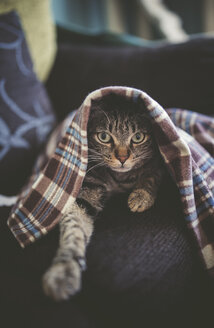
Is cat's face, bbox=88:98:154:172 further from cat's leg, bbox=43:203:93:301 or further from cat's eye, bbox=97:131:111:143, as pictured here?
cat's leg, bbox=43:203:93:301

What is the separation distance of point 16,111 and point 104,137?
40 cm

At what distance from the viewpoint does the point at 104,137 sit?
0.64 m

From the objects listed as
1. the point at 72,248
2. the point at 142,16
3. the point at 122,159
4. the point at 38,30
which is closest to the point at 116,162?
the point at 122,159

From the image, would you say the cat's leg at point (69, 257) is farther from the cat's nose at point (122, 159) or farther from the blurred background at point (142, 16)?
the blurred background at point (142, 16)

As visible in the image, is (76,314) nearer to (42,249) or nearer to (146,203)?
(42,249)

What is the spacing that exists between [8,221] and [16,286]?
0.56ft

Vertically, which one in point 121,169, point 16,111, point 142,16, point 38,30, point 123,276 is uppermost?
point 142,16

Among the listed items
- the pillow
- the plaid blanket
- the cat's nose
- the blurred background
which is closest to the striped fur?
the plaid blanket

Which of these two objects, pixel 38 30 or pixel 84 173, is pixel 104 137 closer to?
pixel 84 173

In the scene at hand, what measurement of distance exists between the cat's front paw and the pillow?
0.48 m

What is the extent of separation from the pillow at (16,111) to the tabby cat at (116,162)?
0.35m

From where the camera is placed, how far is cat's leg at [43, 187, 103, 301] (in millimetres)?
403

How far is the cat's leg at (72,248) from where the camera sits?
40 centimetres

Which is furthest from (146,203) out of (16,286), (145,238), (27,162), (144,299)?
(27,162)
